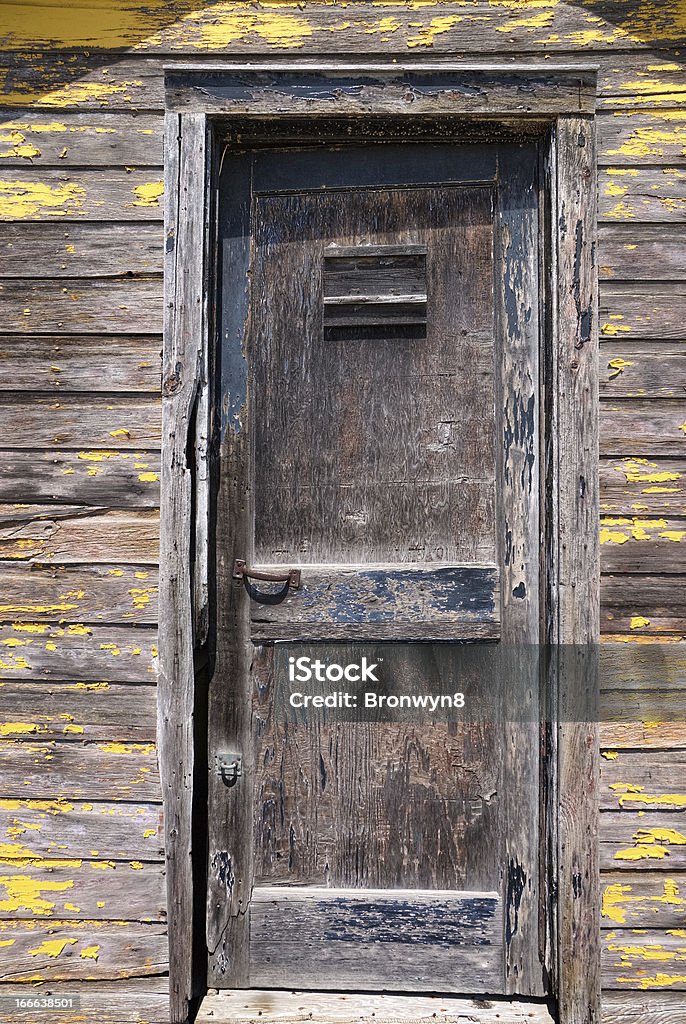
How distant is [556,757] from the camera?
5.89 ft

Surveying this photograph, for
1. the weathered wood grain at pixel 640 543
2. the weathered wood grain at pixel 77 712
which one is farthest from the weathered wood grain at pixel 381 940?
the weathered wood grain at pixel 640 543

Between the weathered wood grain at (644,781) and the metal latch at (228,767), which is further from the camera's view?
the metal latch at (228,767)

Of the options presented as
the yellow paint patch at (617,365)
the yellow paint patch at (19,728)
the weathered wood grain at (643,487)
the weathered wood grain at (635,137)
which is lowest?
the yellow paint patch at (19,728)

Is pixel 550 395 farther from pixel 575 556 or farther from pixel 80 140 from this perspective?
pixel 80 140

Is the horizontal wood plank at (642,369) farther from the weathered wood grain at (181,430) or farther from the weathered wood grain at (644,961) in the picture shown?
the weathered wood grain at (644,961)

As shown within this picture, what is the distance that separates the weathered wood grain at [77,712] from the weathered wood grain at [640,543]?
1.26m

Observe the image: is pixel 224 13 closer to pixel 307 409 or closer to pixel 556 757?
pixel 307 409

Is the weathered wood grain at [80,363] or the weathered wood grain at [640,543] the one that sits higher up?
the weathered wood grain at [80,363]

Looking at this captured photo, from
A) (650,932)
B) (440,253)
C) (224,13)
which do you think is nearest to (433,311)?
(440,253)

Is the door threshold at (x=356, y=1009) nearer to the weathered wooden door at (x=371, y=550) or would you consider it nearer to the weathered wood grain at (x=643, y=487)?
the weathered wooden door at (x=371, y=550)

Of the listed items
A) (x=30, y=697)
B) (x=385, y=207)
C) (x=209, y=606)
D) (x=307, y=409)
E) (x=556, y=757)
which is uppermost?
(x=385, y=207)

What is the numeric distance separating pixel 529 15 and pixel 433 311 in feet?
2.62

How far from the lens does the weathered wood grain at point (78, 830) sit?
5.97ft

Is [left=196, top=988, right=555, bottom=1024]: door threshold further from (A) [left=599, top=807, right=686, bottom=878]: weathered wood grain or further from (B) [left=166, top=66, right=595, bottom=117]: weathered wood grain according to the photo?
(B) [left=166, top=66, right=595, bottom=117]: weathered wood grain
